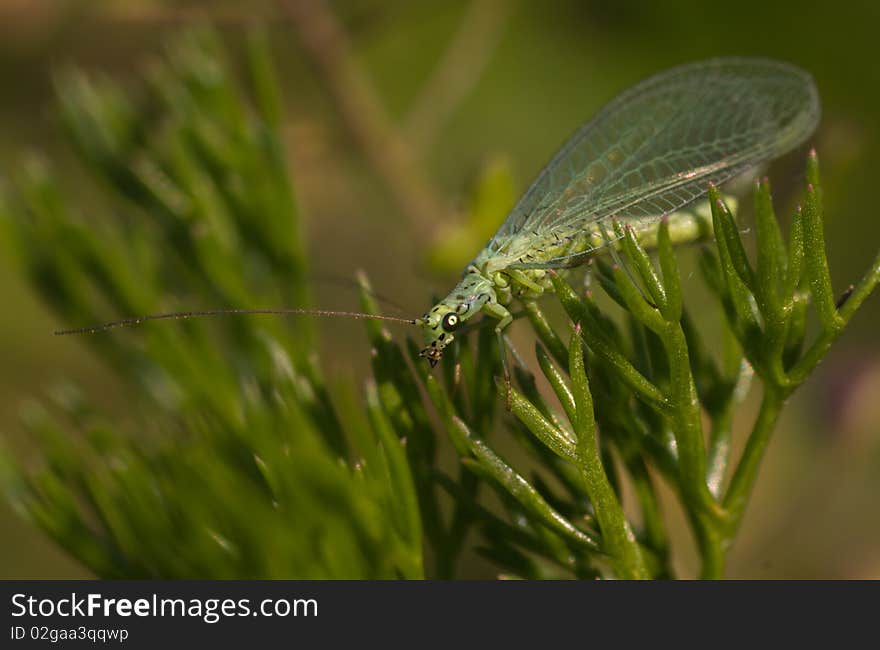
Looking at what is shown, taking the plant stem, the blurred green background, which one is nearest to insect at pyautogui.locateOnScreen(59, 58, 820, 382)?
the blurred green background

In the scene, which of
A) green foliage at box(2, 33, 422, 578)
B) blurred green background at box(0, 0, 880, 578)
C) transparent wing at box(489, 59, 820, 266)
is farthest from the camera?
blurred green background at box(0, 0, 880, 578)

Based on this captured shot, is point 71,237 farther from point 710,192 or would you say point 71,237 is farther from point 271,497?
point 710,192

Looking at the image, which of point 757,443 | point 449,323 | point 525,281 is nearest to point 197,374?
point 449,323

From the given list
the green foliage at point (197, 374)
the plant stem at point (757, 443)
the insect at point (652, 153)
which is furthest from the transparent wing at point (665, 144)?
the plant stem at point (757, 443)

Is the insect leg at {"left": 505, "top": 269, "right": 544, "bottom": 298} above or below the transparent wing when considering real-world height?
below

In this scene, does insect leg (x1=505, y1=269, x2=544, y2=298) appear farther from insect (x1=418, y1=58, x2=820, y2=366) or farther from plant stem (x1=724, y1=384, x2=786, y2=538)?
plant stem (x1=724, y1=384, x2=786, y2=538)

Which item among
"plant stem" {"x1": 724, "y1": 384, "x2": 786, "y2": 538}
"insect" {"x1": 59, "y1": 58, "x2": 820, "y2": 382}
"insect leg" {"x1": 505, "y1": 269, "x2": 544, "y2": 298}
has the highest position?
"insect" {"x1": 59, "y1": 58, "x2": 820, "y2": 382}

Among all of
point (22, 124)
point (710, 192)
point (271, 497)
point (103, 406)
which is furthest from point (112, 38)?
point (710, 192)
